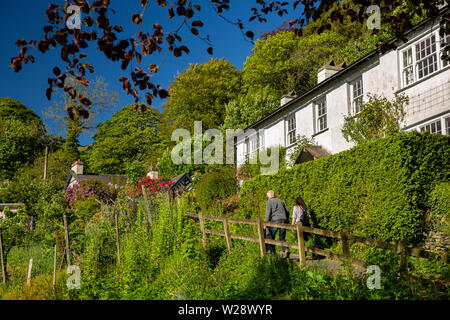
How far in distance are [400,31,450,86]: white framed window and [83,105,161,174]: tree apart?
112 ft

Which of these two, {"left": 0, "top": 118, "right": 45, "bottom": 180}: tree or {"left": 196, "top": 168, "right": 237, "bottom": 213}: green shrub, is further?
{"left": 0, "top": 118, "right": 45, "bottom": 180}: tree

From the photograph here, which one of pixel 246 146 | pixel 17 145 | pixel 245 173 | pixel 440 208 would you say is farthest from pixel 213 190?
pixel 17 145

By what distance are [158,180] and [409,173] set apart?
17.1 meters

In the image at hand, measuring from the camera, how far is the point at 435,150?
36.6 ft

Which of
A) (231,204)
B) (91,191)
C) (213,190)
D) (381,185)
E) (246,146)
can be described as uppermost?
(246,146)

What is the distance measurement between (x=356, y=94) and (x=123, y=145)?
35.4 meters

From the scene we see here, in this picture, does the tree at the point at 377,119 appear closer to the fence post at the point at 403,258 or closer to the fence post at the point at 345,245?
the fence post at the point at 345,245

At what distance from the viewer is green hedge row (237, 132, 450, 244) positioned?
10688 mm

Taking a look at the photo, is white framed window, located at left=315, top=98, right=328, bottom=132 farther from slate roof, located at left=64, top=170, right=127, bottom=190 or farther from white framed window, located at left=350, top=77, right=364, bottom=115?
slate roof, located at left=64, top=170, right=127, bottom=190

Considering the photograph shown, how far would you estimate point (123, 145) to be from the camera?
49.2 m

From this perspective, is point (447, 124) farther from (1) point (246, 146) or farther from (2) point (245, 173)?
(1) point (246, 146)

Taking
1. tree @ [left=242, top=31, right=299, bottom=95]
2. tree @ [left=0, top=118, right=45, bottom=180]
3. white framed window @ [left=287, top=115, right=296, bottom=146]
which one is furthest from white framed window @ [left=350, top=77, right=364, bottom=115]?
tree @ [left=0, top=118, right=45, bottom=180]

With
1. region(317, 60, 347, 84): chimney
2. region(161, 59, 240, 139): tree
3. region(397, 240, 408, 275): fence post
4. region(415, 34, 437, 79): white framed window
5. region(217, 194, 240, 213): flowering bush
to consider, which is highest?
region(161, 59, 240, 139): tree

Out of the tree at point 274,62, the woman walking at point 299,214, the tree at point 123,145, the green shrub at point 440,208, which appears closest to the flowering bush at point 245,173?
the woman walking at point 299,214
